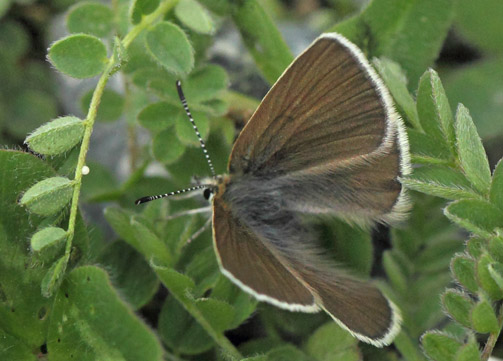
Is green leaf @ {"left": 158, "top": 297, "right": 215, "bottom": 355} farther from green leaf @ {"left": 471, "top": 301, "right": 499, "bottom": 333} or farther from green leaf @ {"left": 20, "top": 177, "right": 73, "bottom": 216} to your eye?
green leaf @ {"left": 471, "top": 301, "right": 499, "bottom": 333}

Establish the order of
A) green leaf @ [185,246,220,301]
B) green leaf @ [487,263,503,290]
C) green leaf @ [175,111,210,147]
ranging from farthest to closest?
green leaf @ [175,111,210,147]
green leaf @ [185,246,220,301]
green leaf @ [487,263,503,290]

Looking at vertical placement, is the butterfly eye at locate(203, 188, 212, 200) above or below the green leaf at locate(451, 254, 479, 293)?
above

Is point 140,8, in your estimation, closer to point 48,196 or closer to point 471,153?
point 48,196

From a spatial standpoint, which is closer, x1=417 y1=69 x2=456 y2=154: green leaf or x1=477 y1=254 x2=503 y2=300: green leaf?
x1=477 y1=254 x2=503 y2=300: green leaf

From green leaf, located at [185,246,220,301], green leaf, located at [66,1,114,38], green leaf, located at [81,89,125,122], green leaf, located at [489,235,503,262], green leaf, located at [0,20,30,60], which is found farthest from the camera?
green leaf, located at [0,20,30,60]

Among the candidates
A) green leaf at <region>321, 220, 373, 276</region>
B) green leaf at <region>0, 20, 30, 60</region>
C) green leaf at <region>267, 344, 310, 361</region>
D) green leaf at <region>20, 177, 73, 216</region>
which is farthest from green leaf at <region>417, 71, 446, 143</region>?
green leaf at <region>0, 20, 30, 60</region>

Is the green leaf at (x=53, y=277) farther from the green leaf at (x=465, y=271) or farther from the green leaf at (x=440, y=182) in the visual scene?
the green leaf at (x=465, y=271)

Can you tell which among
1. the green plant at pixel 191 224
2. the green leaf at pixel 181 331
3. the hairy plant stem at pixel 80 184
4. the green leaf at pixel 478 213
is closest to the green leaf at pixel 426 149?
the green plant at pixel 191 224

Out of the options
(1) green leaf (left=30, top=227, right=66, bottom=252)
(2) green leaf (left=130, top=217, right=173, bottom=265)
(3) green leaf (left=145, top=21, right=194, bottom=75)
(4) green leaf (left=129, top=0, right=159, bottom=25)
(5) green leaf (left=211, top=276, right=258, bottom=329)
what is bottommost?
(5) green leaf (left=211, top=276, right=258, bottom=329)
